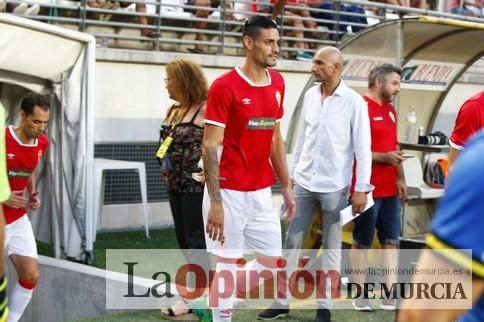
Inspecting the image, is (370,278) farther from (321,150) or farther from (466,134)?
(466,134)

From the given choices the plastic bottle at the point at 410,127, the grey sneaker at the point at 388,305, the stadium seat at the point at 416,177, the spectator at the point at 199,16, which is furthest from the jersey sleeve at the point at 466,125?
the spectator at the point at 199,16

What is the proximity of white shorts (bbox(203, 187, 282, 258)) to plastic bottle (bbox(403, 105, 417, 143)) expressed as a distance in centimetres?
471

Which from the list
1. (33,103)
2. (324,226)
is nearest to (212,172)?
(324,226)

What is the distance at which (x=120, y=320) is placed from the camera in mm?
7730

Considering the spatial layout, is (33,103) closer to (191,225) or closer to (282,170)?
(191,225)

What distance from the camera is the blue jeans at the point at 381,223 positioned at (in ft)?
27.0

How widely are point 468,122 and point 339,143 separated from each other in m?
1.65

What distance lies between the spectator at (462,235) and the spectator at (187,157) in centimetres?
520

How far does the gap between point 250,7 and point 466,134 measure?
897cm

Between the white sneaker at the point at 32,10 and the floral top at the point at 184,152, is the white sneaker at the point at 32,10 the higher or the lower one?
the higher one

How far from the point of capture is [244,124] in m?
6.39

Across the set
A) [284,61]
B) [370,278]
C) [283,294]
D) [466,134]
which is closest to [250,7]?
[284,61]

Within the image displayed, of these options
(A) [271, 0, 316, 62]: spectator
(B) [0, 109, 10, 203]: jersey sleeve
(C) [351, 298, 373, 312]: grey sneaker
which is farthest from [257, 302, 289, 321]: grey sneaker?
(A) [271, 0, 316, 62]: spectator

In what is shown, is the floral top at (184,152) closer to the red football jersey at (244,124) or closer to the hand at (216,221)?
the red football jersey at (244,124)
